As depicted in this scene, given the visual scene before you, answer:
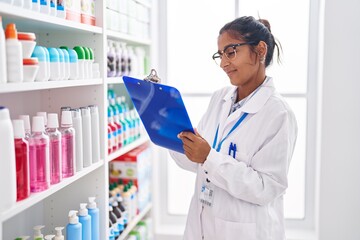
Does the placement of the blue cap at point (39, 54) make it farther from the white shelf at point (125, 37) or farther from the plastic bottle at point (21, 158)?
the white shelf at point (125, 37)

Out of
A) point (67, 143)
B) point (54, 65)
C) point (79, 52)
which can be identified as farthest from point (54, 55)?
point (67, 143)

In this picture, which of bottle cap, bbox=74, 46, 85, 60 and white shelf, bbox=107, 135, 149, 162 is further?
white shelf, bbox=107, 135, 149, 162

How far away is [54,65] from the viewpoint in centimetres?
168

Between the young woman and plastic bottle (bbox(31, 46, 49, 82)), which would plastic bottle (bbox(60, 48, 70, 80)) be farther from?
the young woman

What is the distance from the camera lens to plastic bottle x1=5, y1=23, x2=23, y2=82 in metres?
1.34

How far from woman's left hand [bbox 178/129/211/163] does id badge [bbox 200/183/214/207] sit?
0.25 meters

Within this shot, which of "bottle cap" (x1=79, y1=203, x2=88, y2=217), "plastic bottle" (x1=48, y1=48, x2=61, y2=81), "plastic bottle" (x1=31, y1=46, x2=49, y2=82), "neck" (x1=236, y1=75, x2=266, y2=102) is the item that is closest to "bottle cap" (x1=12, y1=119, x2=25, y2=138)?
"plastic bottle" (x1=31, y1=46, x2=49, y2=82)

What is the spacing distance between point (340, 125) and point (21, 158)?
2212 mm

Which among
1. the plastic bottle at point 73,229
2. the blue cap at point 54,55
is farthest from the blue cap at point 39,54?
the plastic bottle at point 73,229

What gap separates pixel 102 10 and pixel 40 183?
989 millimetres

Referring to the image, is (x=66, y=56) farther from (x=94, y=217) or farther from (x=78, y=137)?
(x=94, y=217)

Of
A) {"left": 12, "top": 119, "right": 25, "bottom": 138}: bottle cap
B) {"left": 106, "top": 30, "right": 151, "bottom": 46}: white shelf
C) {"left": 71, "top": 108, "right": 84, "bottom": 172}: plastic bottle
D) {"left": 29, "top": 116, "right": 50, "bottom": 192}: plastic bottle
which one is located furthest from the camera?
{"left": 106, "top": 30, "right": 151, "bottom": 46}: white shelf

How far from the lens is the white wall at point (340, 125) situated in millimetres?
2805

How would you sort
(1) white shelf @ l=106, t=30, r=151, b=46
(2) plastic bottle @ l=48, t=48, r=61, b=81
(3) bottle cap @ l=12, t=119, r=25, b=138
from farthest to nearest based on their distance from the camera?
(1) white shelf @ l=106, t=30, r=151, b=46 → (2) plastic bottle @ l=48, t=48, r=61, b=81 → (3) bottle cap @ l=12, t=119, r=25, b=138
